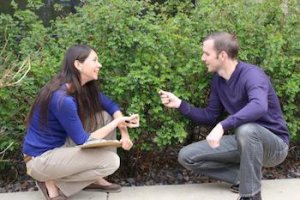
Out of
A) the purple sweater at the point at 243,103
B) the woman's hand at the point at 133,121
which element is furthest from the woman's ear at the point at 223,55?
the woman's hand at the point at 133,121

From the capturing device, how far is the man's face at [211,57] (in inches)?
169

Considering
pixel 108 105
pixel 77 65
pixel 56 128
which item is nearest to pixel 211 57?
pixel 108 105

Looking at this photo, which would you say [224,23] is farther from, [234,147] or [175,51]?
[234,147]

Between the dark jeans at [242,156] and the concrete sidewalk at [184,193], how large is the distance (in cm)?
16

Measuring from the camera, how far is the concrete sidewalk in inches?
173

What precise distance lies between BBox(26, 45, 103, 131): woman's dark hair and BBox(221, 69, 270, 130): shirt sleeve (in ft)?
3.45

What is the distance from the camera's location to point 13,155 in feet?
16.3

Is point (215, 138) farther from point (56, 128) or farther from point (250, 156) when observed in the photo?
point (56, 128)

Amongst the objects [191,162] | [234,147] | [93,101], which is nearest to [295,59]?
[234,147]

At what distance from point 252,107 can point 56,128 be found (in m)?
1.48

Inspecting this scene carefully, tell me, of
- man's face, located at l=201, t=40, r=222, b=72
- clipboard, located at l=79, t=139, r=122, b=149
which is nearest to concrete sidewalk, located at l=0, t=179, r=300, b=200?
clipboard, located at l=79, t=139, r=122, b=149

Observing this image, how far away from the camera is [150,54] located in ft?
14.9

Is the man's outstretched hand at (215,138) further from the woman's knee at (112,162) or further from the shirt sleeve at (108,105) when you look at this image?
the shirt sleeve at (108,105)

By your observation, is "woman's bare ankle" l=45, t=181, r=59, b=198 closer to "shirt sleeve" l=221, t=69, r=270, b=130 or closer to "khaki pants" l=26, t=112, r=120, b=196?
"khaki pants" l=26, t=112, r=120, b=196
